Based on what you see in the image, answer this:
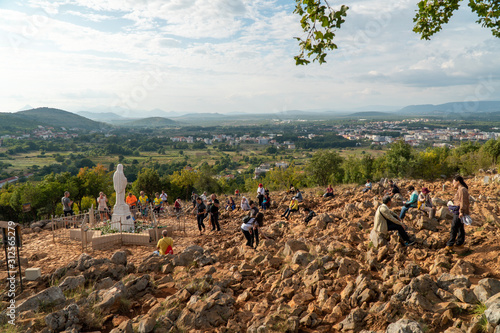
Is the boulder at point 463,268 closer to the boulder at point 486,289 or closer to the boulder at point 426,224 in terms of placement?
the boulder at point 486,289

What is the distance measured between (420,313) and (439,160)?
39.2 m

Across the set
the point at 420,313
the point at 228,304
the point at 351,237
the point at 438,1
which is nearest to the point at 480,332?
the point at 420,313

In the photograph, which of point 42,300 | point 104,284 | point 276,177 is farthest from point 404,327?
point 276,177

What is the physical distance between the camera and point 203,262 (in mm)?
7594

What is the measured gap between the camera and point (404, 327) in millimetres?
3900

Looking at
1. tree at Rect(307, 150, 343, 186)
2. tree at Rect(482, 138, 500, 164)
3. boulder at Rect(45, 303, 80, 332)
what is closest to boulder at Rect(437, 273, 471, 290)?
boulder at Rect(45, 303, 80, 332)

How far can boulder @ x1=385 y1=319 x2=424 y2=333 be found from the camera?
3826 mm

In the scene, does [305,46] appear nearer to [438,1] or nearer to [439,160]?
[438,1]

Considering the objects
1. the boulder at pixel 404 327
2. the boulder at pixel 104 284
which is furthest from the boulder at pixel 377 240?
the boulder at pixel 104 284

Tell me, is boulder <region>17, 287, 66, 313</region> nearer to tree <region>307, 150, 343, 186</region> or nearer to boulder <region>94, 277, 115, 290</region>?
boulder <region>94, 277, 115, 290</region>

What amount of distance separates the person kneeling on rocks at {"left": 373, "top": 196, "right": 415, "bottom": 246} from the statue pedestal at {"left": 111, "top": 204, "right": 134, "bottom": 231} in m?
9.92

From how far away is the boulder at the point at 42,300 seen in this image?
5238mm

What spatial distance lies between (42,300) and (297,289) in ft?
15.5

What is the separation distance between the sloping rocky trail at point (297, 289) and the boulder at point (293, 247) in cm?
4
